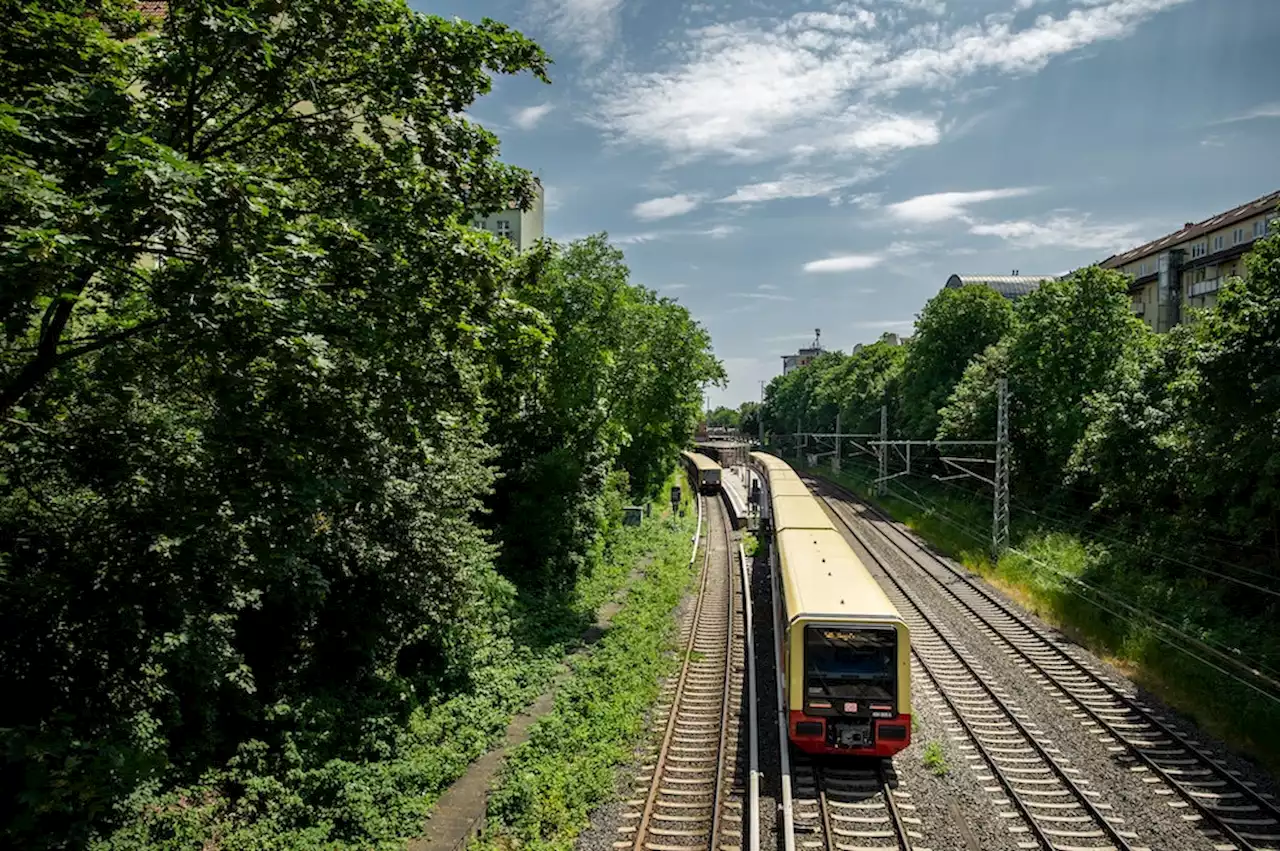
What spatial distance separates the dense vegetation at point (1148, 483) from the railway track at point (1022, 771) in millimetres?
3950

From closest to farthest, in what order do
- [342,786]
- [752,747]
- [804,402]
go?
[342,786], [752,747], [804,402]

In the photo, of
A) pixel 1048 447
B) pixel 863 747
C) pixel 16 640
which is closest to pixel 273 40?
pixel 16 640

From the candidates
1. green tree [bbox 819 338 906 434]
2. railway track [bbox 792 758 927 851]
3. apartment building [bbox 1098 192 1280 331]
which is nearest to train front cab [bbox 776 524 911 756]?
railway track [bbox 792 758 927 851]

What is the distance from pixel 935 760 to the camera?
1305cm

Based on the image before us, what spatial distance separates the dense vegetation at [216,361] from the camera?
618cm

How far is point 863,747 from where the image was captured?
12336 mm

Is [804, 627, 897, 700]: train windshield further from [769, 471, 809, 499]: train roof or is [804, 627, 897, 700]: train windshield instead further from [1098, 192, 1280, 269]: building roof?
[1098, 192, 1280, 269]: building roof

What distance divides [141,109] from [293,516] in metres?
3.98

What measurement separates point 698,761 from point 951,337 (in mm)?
46457

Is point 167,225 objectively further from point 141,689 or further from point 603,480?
point 603,480

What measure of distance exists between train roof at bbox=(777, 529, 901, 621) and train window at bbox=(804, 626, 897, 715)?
335 millimetres

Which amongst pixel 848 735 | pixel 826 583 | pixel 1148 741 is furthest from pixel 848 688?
pixel 1148 741

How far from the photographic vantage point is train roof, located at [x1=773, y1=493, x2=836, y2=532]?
2170cm

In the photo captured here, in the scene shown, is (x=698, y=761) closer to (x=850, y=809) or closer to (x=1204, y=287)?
(x=850, y=809)
